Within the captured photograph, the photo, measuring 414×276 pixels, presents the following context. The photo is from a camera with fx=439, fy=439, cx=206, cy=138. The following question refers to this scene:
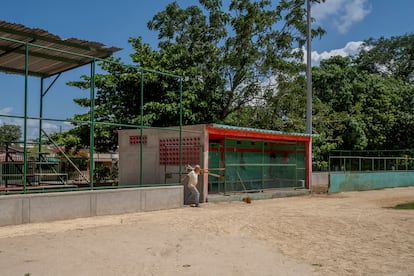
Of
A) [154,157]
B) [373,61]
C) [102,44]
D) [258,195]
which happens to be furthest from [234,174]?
[373,61]

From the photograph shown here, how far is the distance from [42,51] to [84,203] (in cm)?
473

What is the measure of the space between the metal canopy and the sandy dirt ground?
4.81 metres

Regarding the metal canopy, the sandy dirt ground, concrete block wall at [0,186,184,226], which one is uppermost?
the metal canopy

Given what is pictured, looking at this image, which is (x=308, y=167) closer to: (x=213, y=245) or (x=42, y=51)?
(x=42, y=51)

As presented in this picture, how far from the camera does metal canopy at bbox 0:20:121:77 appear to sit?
36.9ft

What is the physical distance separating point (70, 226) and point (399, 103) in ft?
108

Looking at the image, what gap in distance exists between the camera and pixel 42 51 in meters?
13.0

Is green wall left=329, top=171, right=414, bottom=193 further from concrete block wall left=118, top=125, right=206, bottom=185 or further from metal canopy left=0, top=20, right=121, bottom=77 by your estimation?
metal canopy left=0, top=20, right=121, bottom=77

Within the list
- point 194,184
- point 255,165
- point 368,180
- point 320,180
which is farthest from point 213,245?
point 368,180

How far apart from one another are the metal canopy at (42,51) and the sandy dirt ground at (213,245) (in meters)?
4.81

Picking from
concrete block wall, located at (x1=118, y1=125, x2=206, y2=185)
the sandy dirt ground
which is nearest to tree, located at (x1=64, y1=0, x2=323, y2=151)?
concrete block wall, located at (x1=118, y1=125, x2=206, y2=185)

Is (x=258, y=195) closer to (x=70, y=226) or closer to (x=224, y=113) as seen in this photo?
(x=224, y=113)

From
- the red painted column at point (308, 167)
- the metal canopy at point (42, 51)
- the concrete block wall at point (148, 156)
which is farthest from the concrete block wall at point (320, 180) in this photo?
the metal canopy at point (42, 51)

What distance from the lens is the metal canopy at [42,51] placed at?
11.2 m
